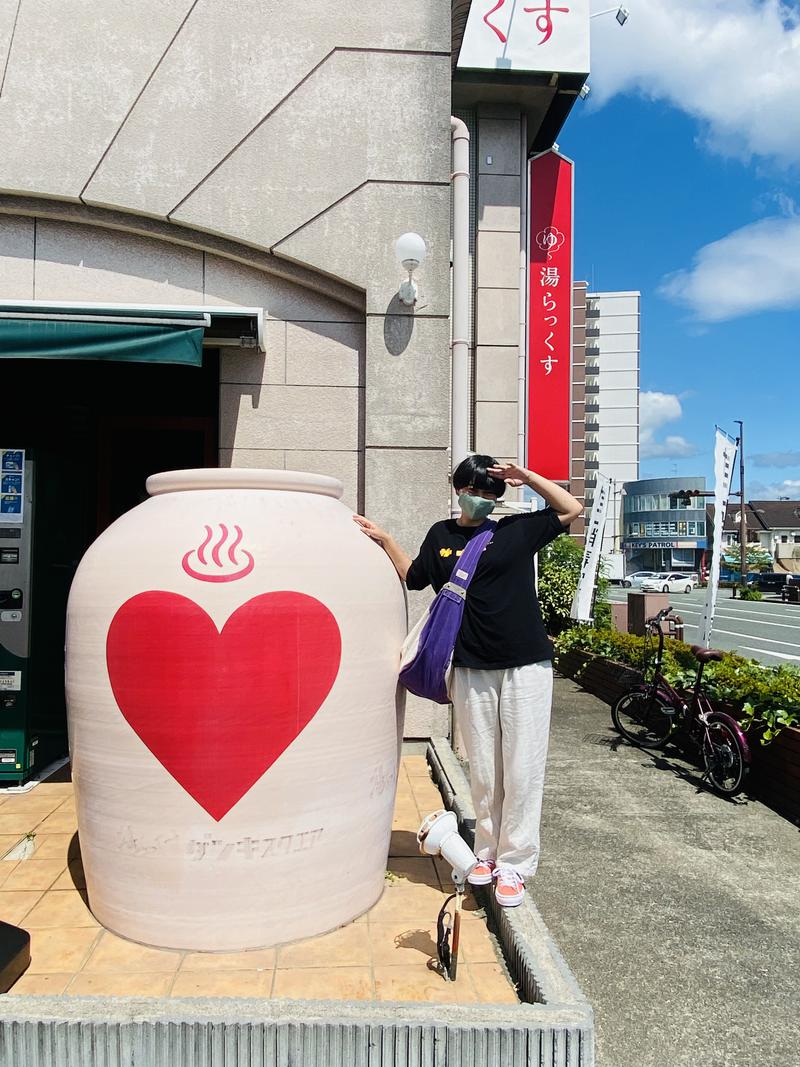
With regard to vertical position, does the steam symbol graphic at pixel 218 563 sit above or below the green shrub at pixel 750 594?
above

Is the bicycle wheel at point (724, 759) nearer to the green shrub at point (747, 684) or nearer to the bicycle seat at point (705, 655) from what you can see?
the green shrub at point (747, 684)

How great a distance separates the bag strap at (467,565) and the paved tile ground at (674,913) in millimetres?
1758

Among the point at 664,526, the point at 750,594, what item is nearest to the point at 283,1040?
the point at 750,594

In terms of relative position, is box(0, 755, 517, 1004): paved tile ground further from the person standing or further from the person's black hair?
the person's black hair

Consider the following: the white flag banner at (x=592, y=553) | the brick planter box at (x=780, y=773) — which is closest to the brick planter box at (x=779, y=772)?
the brick planter box at (x=780, y=773)

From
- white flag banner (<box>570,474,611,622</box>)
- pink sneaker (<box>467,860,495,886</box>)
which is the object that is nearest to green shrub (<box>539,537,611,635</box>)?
white flag banner (<box>570,474,611,622</box>)

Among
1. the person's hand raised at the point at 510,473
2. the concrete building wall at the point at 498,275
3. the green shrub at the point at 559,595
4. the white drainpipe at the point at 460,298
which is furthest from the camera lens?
the green shrub at the point at 559,595

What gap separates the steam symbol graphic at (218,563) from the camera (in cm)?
271

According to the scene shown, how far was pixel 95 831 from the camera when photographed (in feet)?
9.42

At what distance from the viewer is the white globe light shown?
5336 mm

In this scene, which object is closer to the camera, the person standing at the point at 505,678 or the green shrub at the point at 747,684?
the person standing at the point at 505,678

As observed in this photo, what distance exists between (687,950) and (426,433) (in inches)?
145

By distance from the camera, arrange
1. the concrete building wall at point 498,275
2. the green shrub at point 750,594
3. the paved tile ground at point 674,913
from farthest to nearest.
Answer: the green shrub at point 750,594, the concrete building wall at point 498,275, the paved tile ground at point 674,913

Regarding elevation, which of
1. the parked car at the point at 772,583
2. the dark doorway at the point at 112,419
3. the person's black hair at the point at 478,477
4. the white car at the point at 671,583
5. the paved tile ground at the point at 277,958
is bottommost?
the white car at the point at 671,583
